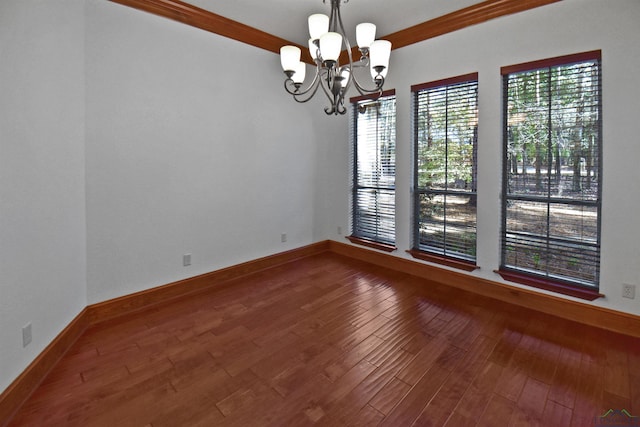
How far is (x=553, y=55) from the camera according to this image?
2719 millimetres

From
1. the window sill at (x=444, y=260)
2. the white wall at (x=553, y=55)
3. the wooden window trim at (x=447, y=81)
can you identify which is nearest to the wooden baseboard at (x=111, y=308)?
the window sill at (x=444, y=260)

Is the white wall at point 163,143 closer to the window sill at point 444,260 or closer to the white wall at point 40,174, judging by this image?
the white wall at point 40,174

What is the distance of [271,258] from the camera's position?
4109 millimetres

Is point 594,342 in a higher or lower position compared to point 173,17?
lower

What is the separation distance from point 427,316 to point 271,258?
6.83ft

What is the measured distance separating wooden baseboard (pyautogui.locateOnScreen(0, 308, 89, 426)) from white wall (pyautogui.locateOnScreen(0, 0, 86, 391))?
0.04 m

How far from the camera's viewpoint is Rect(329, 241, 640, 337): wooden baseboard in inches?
99.4

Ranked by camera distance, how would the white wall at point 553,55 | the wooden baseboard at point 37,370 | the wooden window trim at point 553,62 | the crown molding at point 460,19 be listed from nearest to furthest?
the wooden baseboard at point 37,370 → the white wall at point 553,55 → the wooden window trim at point 553,62 → the crown molding at point 460,19

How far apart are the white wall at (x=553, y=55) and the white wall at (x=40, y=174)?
3212mm

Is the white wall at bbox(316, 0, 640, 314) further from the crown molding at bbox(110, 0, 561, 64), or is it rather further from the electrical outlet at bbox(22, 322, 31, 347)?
the electrical outlet at bbox(22, 322, 31, 347)

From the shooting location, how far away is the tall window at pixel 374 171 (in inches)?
159

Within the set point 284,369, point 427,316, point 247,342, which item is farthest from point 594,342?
point 247,342

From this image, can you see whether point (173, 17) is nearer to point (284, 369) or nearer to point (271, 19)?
point (271, 19)

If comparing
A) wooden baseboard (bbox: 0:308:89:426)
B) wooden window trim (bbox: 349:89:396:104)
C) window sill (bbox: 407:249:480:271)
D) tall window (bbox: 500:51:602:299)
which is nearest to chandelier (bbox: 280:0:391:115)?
wooden window trim (bbox: 349:89:396:104)
